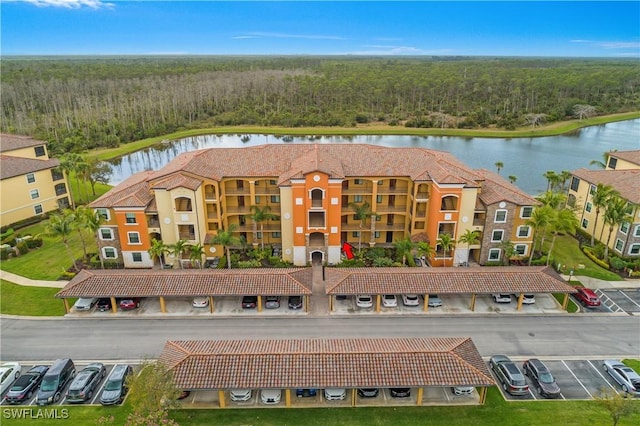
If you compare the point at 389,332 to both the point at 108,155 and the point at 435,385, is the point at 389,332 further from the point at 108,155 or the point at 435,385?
the point at 108,155

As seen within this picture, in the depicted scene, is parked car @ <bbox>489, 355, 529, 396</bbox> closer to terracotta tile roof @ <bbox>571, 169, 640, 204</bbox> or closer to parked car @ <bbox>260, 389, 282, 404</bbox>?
parked car @ <bbox>260, 389, 282, 404</bbox>

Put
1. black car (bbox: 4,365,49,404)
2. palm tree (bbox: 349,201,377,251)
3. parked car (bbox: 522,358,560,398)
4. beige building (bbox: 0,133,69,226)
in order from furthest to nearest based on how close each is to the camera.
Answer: beige building (bbox: 0,133,69,226) < palm tree (bbox: 349,201,377,251) < parked car (bbox: 522,358,560,398) < black car (bbox: 4,365,49,404)

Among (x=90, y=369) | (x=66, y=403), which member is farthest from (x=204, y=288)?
(x=66, y=403)

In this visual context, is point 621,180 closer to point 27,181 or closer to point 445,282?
point 445,282

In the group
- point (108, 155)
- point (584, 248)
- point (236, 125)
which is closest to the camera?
point (584, 248)

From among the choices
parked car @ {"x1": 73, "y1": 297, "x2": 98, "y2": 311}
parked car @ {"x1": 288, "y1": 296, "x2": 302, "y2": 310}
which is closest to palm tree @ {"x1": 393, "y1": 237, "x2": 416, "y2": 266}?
parked car @ {"x1": 288, "y1": 296, "x2": 302, "y2": 310}
